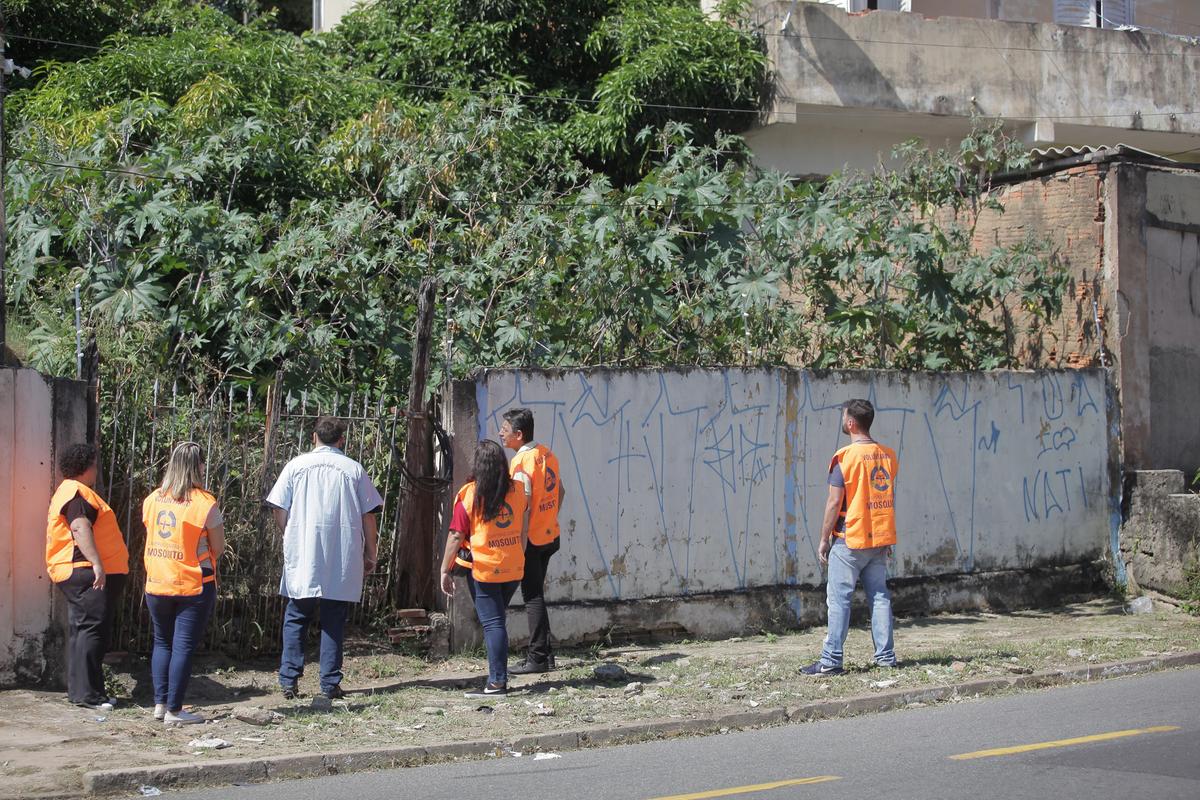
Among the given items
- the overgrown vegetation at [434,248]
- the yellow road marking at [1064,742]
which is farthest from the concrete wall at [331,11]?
the yellow road marking at [1064,742]

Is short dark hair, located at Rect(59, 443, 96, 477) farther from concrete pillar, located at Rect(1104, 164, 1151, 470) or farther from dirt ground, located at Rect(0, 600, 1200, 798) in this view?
concrete pillar, located at Rect(1104, 164, 1151, 470)

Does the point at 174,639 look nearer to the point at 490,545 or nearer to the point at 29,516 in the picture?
the point at 29,516

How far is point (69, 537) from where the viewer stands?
758cm

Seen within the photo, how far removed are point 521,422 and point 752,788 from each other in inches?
131

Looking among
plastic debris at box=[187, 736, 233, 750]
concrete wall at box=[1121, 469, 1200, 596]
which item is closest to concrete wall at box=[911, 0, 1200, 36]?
concrete wall at box=[1121, 469, 1200, 596]

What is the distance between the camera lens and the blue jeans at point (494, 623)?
320 inches

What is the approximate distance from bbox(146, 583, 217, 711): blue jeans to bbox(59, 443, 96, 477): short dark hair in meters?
0.92

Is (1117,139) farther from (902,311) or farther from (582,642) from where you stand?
(582,642)

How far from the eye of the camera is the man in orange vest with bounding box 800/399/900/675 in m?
8.65

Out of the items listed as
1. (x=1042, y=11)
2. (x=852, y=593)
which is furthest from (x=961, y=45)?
(x=852, y=593)

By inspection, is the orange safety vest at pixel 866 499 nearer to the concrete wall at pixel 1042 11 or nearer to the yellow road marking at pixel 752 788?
the yellow road marking at pixel 752 788

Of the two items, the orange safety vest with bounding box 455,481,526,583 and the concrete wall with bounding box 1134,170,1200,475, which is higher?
the concrete wall with bounding box 1134,170,1200,475

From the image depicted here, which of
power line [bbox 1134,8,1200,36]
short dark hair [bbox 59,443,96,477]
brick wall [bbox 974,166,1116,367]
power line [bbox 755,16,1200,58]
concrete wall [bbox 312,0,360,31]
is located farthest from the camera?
concrete wall [bbox 312,0,360,31]

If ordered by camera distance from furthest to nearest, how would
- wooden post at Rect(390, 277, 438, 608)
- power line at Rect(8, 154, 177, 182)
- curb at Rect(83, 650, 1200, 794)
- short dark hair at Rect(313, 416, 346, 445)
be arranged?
power line at Rect(8, 154, 177, 182) → wooden post at Rect(390, 277, 438, 608) → short dark hair at Rect(313, 416, 346, 445) → curb at Rect(83, 650, 1200, 794)
